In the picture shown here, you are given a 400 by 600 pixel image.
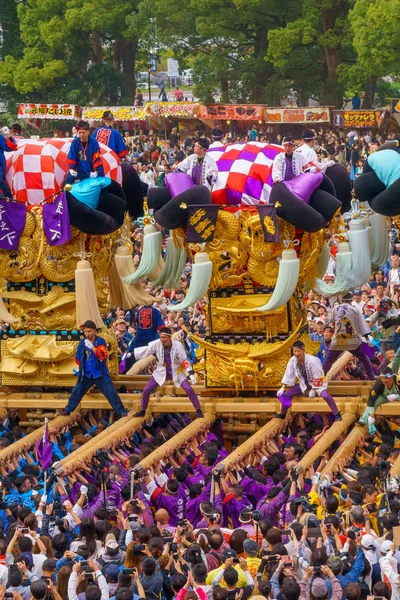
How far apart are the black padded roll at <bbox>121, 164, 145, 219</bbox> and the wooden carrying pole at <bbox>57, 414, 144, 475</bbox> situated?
2.81 m

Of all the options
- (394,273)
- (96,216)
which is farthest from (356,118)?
(96,216)

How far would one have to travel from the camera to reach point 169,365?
18.1 m

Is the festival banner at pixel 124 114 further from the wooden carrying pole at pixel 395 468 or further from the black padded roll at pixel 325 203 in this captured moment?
the wooden carrying pole at pixel 395 468

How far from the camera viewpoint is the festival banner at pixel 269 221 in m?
18.0

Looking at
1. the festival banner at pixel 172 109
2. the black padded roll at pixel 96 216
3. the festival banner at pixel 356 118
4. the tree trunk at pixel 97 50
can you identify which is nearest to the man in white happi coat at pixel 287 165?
the black padded roll at pixel 96 216

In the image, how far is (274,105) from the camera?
44312mm

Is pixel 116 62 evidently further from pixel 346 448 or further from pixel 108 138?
pixel 346 448

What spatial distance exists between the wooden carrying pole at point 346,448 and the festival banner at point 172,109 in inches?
984

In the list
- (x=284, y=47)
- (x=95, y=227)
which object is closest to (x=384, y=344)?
(x=95, y=227)

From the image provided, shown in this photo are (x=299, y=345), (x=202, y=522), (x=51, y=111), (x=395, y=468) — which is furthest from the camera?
(x=51, y=111)

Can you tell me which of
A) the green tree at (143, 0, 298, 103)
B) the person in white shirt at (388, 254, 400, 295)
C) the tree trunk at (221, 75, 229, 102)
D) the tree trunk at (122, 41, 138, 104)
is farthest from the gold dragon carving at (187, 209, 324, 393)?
the tree trunk at (122, 41, 138, 104)

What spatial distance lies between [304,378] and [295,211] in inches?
71.5

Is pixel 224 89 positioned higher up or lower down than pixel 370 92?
→ lower down

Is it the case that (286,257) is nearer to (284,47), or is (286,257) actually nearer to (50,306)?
(50,306)
